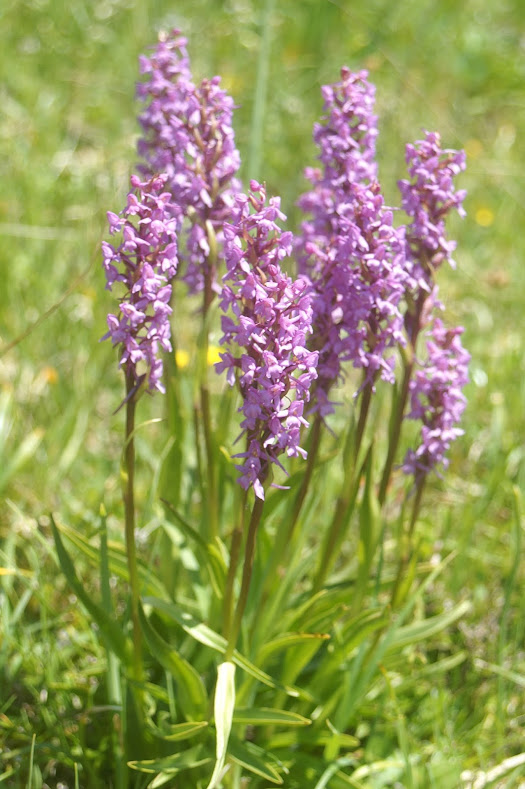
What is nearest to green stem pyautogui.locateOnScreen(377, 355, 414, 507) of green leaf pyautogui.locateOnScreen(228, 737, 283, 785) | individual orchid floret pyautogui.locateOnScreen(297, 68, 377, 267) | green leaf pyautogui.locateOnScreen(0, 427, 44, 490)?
individual orchid floret pyautogui.locateOnScreen(297, 68, 377, 267)

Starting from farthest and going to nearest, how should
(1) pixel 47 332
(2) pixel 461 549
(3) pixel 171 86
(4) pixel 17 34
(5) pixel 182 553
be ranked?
→ (4) pixel 17 34 → (1) pixel 47 332 → (2) pixel 461 549 → (5) pixel 182 553 → (3) pixel 171 86

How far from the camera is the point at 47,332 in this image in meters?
5.11

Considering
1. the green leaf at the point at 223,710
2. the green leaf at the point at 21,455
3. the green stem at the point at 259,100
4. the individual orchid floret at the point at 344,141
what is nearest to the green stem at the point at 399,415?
the individual orchid floret at the point at 344,141

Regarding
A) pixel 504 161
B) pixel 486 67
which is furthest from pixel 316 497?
pixel 486 67

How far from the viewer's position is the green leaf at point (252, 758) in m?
2.66

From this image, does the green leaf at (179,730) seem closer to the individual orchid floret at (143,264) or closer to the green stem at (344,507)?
the green stem at (344,507)

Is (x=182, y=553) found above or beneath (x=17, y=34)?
beneath

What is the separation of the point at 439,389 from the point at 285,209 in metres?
3.49

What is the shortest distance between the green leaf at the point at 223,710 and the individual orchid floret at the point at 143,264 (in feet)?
3.11

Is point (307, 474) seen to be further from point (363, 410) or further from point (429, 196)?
point (429, 196)

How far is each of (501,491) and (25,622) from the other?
243 centimetres

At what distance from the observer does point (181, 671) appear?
2701 mm

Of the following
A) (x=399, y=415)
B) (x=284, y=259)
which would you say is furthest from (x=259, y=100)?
(x=399, y=415)

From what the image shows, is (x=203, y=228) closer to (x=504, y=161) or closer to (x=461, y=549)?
(x=461, y=549)
